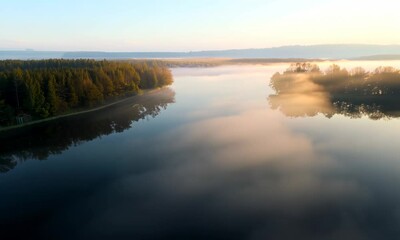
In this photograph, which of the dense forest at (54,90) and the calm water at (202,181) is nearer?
the calm water at (202,181)

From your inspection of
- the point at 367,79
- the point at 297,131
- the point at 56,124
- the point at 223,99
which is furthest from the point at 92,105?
the point at 367,79

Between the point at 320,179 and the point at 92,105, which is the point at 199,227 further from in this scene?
the point at 92,105

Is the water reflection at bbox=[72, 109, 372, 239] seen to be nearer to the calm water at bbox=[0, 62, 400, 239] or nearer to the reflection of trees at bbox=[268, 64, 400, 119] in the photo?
the calm water at bbox=[0, 62, 400, 239]

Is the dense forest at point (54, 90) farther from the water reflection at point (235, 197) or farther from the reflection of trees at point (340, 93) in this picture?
the reflection of trees at point (340, 93)

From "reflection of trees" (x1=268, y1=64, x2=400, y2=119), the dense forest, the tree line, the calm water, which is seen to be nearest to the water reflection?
the calm water

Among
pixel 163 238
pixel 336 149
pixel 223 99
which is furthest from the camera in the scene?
pixel 223 99

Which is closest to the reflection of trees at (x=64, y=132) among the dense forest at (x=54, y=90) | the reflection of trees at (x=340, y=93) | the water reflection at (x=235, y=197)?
the dense forest at (x=54, y=90)
